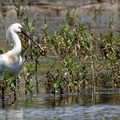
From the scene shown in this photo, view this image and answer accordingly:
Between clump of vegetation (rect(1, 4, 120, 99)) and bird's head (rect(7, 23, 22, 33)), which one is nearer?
clump of vegetation (rect(1, 4, 120, 99))

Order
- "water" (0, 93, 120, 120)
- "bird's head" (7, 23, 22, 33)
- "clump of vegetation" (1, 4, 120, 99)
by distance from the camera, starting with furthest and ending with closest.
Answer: "bird's head" (7, 23, 22, 33), "clump of vegetation" (1, 4, 120, 99), "water" (0, 93, 120, 120)

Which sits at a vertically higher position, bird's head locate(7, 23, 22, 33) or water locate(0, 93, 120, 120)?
bird's head locate(7, 23, 22, 33)

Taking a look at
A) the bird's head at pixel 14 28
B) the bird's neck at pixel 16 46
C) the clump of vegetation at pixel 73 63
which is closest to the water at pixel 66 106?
the clump of vegetation at pixel 73 63

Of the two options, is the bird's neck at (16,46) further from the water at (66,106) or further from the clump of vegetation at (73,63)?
the water at (66,106)

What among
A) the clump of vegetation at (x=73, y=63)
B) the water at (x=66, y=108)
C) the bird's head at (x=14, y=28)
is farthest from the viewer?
the bird's head at (x=14, y=28)

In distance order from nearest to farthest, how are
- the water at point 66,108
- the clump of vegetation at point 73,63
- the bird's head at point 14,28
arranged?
the water at point 66,108
the clump of vegetation at point 73,63
the bird's head at point 14,28

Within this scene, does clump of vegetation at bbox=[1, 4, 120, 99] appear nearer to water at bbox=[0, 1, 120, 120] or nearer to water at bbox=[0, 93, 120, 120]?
water at bbox=[0, 1, 120, 120]

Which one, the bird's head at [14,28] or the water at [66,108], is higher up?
the bird's head at [14,28]

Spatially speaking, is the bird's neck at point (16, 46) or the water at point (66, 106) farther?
the bird's neck at point (16, 46)

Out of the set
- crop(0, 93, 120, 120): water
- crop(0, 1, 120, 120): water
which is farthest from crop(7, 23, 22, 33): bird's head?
crop(0, 93, 120, 120): water

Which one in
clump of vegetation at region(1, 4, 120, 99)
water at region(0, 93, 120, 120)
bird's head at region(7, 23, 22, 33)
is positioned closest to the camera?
water at region(0, 93, 120, 120)

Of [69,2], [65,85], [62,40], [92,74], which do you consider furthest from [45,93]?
[69,2]

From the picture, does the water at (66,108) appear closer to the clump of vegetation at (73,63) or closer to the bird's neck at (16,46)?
the clump of vegetation at (73,63)

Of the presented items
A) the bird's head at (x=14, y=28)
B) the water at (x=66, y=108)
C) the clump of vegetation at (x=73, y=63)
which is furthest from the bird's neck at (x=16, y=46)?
the water at (x=66, y=108)
